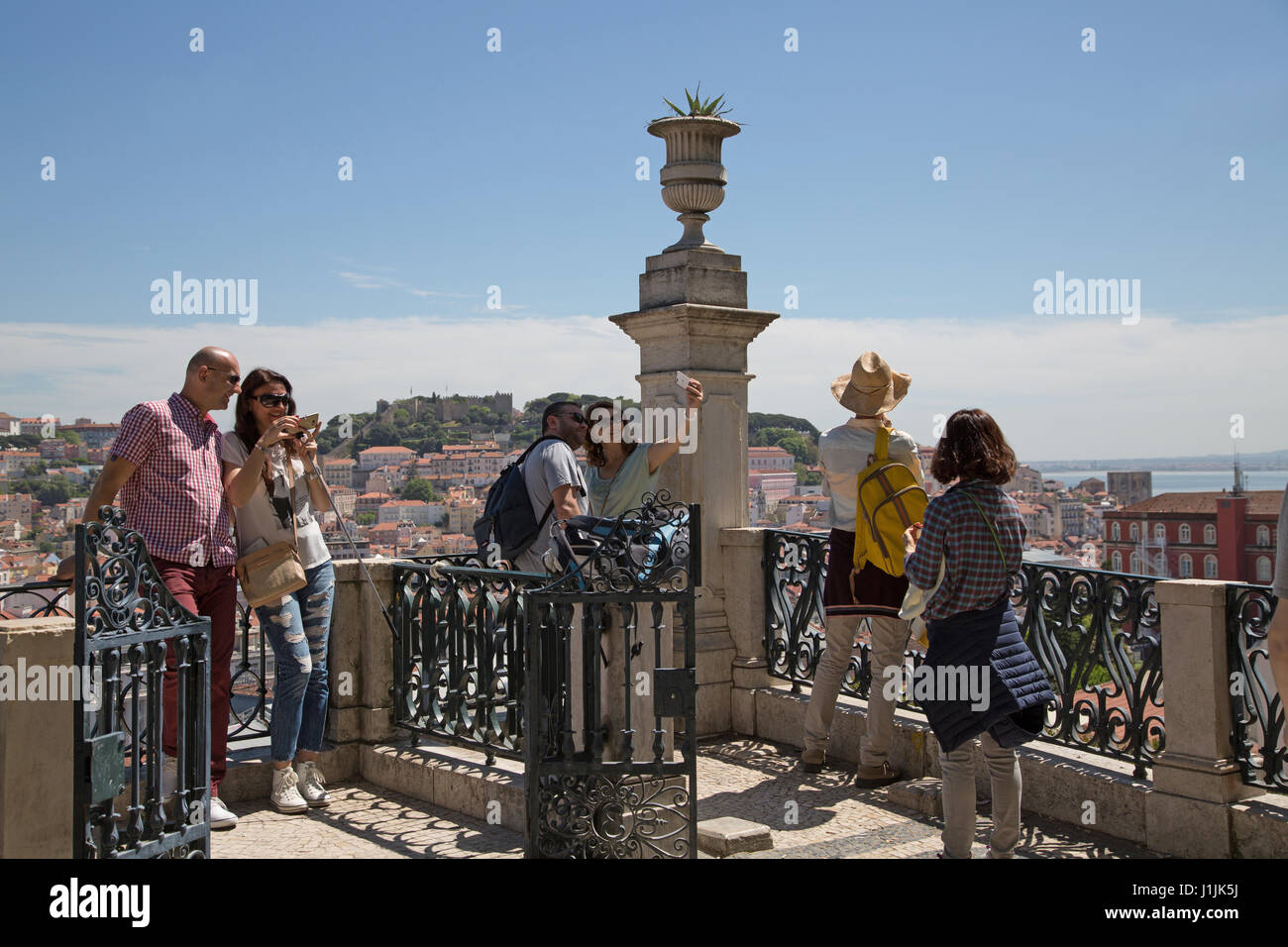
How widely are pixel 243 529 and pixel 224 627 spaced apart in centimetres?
44

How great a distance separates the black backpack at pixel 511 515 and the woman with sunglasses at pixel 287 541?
33.5 inches

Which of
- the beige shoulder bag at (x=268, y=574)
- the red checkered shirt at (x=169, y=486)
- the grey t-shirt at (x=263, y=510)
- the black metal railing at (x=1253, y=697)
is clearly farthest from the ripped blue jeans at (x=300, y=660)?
the black metal railing at (x=1253, y=697)

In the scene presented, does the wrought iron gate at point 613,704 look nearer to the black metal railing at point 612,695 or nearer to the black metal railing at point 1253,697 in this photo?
the black metal railing at point 612,695

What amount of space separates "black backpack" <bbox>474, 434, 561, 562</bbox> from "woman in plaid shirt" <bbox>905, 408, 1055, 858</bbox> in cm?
219

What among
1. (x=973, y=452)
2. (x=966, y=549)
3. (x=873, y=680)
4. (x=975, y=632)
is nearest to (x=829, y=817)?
(x=873, y=680)

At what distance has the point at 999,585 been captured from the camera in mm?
4105

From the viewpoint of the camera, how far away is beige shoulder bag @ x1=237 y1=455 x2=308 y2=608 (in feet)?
16.6

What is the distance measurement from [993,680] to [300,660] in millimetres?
3096

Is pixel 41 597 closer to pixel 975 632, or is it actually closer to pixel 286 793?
pixel 286 793

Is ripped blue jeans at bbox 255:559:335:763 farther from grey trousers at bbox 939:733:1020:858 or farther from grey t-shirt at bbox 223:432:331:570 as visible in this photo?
grey trousers at bbox 939:733:1020:858

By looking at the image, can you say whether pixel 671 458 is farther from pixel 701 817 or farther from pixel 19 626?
pixel 19 626

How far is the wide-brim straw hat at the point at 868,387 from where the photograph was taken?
572cm

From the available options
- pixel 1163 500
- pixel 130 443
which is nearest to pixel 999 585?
pixel 130 443

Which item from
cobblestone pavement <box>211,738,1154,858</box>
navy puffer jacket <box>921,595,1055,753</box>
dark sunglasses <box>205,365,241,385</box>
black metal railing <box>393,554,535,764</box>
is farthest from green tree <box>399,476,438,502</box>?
navy puffer jacket <box>921,595,1055,753</box>
